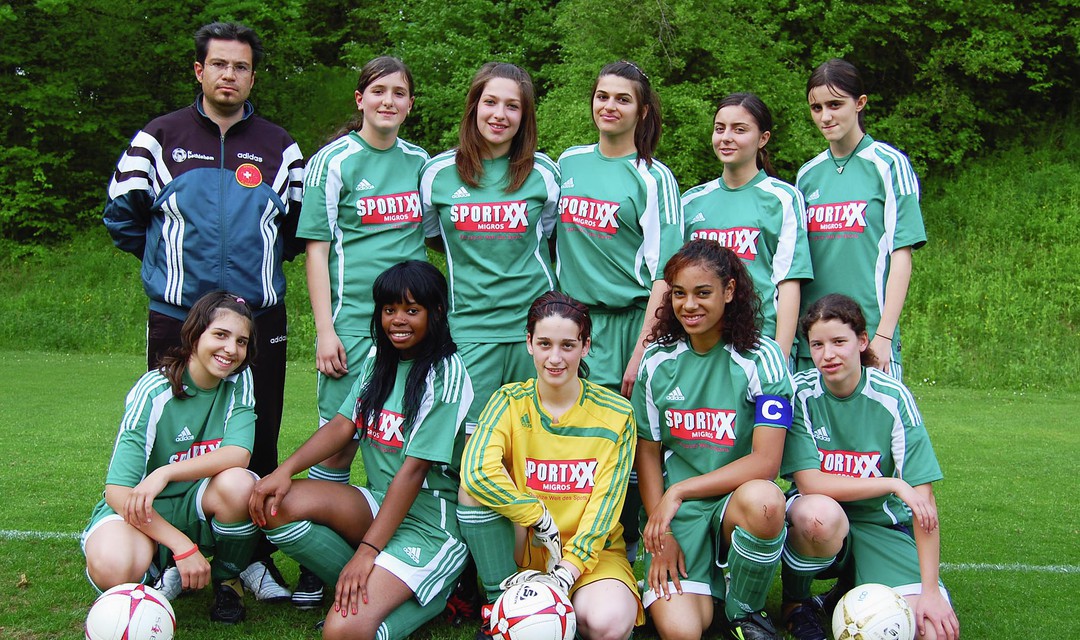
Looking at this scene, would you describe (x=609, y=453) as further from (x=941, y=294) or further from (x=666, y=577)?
(x=941, y=294)

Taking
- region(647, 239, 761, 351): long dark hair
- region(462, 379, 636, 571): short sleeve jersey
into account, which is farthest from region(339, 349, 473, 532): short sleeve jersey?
region(647, 239, 761, 351): long dark hair

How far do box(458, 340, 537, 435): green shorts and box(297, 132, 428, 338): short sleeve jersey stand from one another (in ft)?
1.48

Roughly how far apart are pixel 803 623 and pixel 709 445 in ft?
2.37

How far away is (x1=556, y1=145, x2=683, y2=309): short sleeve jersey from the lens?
407 centimetres

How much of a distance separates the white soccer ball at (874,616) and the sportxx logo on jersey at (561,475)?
98 cm

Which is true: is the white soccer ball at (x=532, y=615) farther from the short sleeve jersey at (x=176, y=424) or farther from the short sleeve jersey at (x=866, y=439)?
the short sleeve jersey at (x=176, y=424)

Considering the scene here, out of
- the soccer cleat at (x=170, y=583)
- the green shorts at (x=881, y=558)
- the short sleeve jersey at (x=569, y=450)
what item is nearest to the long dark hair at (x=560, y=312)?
the short sleeve jersey at (x=569, y=450)

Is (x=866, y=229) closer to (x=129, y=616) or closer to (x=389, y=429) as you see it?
(x=389, y=429)

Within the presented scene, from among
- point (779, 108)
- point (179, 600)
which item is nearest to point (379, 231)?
point (179, 600)

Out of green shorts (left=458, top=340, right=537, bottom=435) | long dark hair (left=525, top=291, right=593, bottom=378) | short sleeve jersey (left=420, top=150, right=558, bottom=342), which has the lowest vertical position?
green shorts (left=458, top=340, right=537, bottom=435)

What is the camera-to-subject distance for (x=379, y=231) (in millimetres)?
4121

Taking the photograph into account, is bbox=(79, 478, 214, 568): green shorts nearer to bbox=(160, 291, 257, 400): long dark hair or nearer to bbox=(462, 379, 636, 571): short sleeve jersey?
bbox=(160, 291, 257, 400): long dark hair

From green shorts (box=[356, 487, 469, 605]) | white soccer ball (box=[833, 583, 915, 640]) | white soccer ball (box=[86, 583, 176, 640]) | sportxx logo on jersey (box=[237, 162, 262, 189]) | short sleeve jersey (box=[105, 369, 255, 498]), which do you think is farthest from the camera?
sportxx logo on jersey (box=[237, 162, 262, 189])

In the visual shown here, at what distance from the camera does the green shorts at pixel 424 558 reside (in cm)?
347
